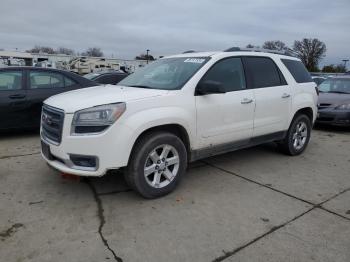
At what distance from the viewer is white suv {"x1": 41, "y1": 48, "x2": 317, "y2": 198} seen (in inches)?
145

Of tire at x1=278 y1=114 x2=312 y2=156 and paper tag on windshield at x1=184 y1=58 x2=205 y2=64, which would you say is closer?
paper tag on windshield at x1=184 y1=58 x2=205 y2=64

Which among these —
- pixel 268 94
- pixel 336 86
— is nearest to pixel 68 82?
pixel 268 94

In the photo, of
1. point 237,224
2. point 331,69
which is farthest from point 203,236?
point 331,69

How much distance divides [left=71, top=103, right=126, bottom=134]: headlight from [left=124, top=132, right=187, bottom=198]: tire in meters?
0.45

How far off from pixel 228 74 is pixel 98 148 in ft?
7.44

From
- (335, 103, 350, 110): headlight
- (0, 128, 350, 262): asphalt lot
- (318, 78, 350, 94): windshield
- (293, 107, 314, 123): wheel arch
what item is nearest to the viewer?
(0, 128, 350, 262): asphalt lot

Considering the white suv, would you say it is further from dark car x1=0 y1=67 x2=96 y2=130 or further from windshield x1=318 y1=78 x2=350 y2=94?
windshield x1=318 y1=78 x2=350 y2=94

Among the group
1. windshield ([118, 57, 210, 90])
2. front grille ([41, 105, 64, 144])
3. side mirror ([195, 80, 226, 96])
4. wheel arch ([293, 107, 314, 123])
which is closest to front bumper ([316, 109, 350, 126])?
wheel arch ([293, 107, 314, 123])

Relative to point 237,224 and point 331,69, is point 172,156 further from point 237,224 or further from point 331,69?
point 331,69

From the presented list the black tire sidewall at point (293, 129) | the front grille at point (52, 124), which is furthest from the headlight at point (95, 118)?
the black tire sidewall at point (293, 129)

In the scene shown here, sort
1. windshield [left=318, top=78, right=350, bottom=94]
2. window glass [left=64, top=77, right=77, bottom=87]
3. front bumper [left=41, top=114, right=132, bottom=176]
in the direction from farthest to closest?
windshield [left=318, top=78, right=350, bottom=94] < window glass [left=64, top=77, right=77, bottom=87] < front bumper [left=41, top=114, right=132, bottom=176]

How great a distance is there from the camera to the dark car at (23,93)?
674 cm

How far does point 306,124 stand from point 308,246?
3588mm

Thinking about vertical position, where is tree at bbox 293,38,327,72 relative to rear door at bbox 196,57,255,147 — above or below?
above
